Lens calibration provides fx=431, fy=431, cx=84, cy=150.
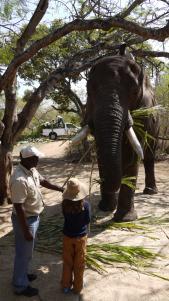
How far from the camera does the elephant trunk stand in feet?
17.9

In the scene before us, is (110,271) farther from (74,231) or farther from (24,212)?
(24,212)

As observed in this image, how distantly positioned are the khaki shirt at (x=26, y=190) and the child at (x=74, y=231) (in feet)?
1.00

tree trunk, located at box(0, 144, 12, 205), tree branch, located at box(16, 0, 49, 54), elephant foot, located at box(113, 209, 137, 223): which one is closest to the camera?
elephant foot, located at box(113, 209, 137, 223)

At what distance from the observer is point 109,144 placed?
5574mm

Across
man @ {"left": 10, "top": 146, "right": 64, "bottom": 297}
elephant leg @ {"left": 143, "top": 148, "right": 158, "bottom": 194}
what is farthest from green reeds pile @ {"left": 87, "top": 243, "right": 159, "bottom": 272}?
elephant leg @ {"left": 143, "top": 148, "right": 158, "bottom": 194}

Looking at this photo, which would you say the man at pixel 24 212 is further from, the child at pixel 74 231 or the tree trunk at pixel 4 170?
the tree trunk at pixel 4 170

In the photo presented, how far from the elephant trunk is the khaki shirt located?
108 cm

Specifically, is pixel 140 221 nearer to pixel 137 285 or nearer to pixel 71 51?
pixel 137 285

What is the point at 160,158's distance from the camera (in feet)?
53.7

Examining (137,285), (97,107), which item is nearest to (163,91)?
(97,107)

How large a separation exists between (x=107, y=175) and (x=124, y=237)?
1387 mm

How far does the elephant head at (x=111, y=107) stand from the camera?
5.51 metres

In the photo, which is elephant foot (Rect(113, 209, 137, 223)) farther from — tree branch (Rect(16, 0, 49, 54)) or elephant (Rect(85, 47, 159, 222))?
tree branch (Rect(16, 0, 49, 54))

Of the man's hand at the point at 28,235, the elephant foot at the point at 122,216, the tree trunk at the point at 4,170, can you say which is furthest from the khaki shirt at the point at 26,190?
the tree trunk at the point at 4,170
